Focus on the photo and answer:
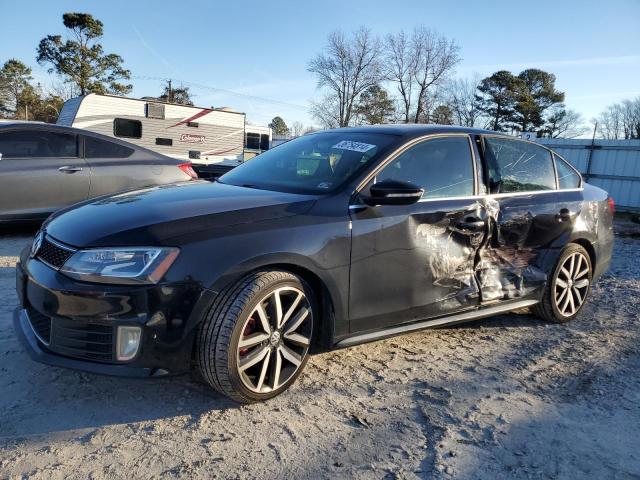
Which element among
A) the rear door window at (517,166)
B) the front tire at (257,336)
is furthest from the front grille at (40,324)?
the rear door window at (517,166)

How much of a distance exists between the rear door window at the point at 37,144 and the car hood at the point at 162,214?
3.58 metres

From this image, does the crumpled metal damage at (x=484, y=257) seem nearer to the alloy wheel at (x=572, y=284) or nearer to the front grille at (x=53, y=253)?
the alloy wheel at (x=572, y=284)

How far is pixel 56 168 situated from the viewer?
6000 mm

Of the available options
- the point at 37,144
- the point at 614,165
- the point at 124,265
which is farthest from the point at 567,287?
the point at 614,165

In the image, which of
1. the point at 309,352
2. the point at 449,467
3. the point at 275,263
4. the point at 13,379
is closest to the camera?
the point at 449,467

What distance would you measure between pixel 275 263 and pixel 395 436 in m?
1.04

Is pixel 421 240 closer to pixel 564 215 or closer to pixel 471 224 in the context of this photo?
pixel 471 224

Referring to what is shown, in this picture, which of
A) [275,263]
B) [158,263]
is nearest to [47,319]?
[158,263]

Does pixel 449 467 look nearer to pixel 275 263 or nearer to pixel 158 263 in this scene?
pixel 275 263

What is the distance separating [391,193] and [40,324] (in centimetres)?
199

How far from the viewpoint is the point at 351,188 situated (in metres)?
2.94

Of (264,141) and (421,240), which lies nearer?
(421,240)

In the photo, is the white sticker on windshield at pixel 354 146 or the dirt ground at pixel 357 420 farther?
the white sticker on windshield at pixel 354 146

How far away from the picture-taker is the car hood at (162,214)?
7.86ft
